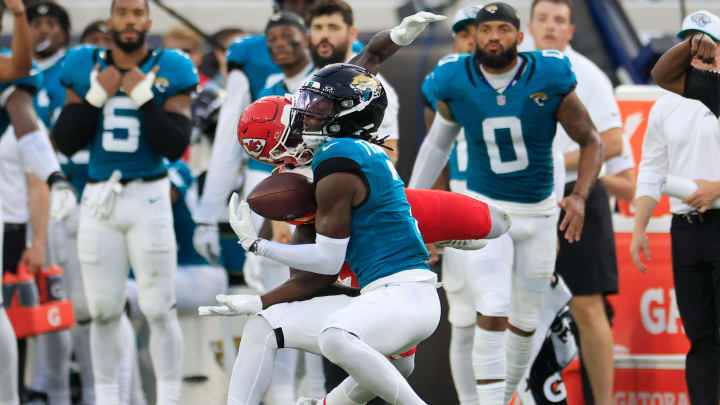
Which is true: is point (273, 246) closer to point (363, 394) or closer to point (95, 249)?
point (363, 394)

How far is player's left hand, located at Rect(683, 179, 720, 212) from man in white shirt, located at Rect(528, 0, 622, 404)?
717 mm

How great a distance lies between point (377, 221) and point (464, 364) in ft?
5.42

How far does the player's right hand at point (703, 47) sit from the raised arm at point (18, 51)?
9.37 feet

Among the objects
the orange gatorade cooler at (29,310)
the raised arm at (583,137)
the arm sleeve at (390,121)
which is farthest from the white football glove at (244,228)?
the orange gatorade cooler at (29,310)

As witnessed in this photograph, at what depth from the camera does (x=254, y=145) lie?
402 centimetres

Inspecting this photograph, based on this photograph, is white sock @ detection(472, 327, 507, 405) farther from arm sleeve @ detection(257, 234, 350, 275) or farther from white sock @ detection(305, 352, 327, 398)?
arm sleeve @ detection(257, 234, 350, 275)

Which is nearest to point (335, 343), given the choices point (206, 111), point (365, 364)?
point (365, 364)

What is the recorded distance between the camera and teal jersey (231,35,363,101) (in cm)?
604

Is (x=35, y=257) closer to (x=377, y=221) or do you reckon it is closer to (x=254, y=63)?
(x=254, y=63)

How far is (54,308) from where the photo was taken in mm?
5945

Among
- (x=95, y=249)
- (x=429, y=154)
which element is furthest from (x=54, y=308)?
(x=429, y=154)

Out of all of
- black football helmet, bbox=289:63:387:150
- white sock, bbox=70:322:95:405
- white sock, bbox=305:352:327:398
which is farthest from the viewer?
white sock, bbox=70:322:95:405

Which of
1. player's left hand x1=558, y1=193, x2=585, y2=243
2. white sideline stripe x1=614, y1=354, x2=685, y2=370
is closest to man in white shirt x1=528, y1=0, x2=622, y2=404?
white sideline stripe x1=614, y1=354, x2=685, y2=370

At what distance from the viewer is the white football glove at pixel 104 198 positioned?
5.34m
